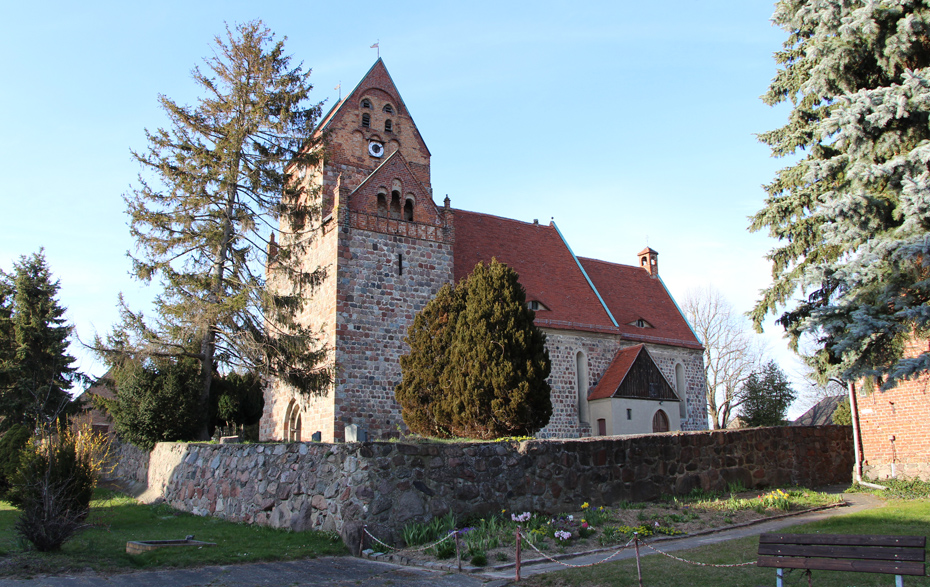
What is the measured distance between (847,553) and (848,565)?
0.91 ft

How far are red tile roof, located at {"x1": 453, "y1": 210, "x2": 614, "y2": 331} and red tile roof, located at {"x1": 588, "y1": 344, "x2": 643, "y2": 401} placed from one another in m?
1.26

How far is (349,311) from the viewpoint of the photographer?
829 inches

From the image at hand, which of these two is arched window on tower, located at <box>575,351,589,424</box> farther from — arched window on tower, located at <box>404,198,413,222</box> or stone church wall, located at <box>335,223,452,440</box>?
arched window on tower, located at <box>404,198,413,222</box>

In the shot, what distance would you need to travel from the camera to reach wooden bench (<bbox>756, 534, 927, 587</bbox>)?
5922 millimetres

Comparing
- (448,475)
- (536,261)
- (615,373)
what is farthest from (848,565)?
(536,261)

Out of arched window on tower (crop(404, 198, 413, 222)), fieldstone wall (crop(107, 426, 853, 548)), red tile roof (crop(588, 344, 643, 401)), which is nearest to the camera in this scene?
fieldstone wall (crop(107, 426, 853, 548))

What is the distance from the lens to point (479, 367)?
1727 centimetres

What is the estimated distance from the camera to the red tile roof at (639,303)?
28.1 meters

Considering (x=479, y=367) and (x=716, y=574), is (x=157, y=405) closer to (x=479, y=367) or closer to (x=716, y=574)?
(x=479, y=367)

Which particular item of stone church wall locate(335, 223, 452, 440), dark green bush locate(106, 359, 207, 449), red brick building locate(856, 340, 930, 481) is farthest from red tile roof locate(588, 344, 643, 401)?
dark green bush locate(106, 359, 207, 449)

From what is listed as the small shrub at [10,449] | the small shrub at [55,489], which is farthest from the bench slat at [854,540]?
the small shrub at [10,449]

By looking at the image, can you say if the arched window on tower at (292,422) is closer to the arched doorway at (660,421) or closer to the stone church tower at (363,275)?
the stone church tower at (363,275)

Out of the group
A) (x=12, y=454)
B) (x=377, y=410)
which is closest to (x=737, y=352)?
(x=377, y=410)

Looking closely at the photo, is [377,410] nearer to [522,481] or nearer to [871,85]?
[522,481]
